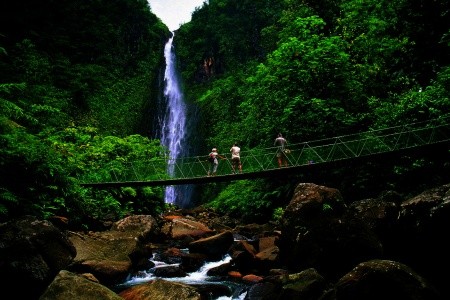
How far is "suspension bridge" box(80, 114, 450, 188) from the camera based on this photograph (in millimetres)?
9398

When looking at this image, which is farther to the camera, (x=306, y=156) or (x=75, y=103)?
(x=75, y=103)

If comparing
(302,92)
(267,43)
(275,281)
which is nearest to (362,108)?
(302,92)

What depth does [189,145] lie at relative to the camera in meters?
31.2

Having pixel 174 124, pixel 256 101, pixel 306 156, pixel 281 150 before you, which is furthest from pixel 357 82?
pixel 174 124

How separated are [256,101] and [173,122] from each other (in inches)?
732

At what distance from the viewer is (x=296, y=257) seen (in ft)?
24.9

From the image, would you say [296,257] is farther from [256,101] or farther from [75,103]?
[75,103]

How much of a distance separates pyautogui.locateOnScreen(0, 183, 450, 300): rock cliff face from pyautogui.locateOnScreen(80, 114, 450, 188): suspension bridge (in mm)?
2018

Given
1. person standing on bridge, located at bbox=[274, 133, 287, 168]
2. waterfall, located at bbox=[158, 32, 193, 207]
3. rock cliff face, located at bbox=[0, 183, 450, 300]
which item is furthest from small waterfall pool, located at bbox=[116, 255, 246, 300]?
waterfall, located at bbox=[158, 32, 193, 207]

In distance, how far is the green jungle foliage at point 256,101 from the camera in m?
9.96

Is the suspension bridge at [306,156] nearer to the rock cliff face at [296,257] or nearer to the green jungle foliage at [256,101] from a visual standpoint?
the green jungle foliage at [256,101]

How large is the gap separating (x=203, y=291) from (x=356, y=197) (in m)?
7.01

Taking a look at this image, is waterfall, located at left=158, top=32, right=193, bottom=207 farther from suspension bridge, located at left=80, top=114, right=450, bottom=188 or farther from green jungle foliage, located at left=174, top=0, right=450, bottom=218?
suspension bridge, located at left=80, top=114, right=450, bottom=188

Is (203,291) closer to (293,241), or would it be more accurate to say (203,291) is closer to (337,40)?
(293,241)
